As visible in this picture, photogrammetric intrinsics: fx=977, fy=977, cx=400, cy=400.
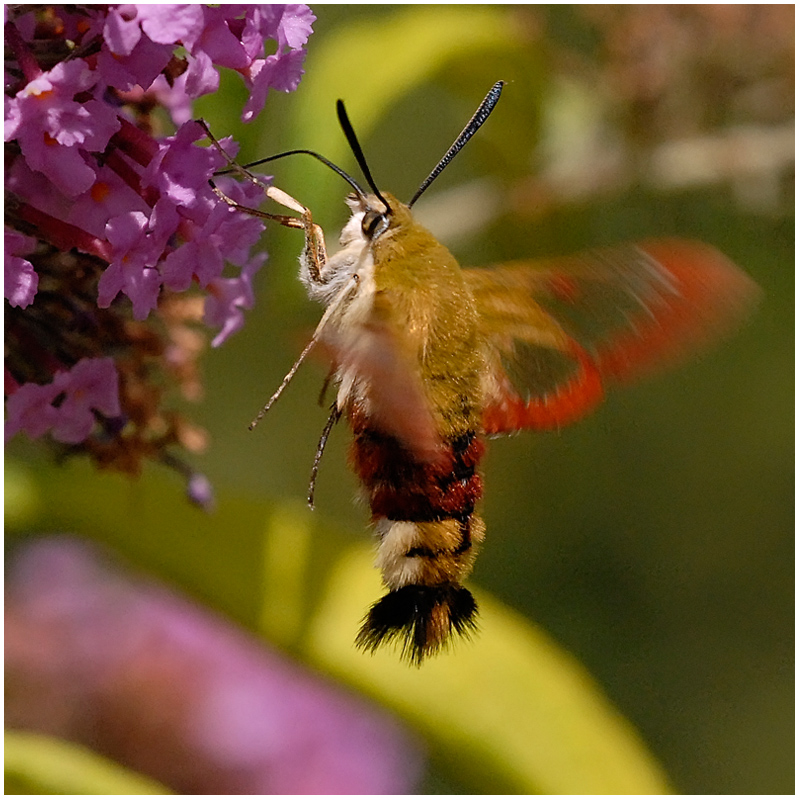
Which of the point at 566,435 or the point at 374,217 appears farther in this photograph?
the point at 566,435

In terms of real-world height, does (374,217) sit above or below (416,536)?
above

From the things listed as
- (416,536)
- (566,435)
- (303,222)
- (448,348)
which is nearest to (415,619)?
(416,536)

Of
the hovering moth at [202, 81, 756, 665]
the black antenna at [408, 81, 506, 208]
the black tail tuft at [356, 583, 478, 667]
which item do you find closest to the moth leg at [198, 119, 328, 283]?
the hovering moth at [202, 81, 756, 665]

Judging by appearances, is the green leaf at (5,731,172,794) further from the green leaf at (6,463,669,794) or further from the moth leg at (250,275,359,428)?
the moth leg at (250,275,359,428)

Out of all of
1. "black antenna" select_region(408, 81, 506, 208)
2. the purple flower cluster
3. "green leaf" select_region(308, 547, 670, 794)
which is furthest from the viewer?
"green leaf" select_region(308, 547, 670, 794)

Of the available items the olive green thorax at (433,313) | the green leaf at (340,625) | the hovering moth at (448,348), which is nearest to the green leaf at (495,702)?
the green leaf at (340,625)

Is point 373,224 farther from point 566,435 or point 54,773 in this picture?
point 566,435

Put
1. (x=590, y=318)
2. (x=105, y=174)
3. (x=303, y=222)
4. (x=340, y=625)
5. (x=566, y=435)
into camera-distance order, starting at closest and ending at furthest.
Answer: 1. (x=105, y=174)
2. (x=303, y=222)
3. (x=590, y=318)
4. (x=340, y=625)
5. (x=566, y=435)

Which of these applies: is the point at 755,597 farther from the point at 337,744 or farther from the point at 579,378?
the point at 579,378
